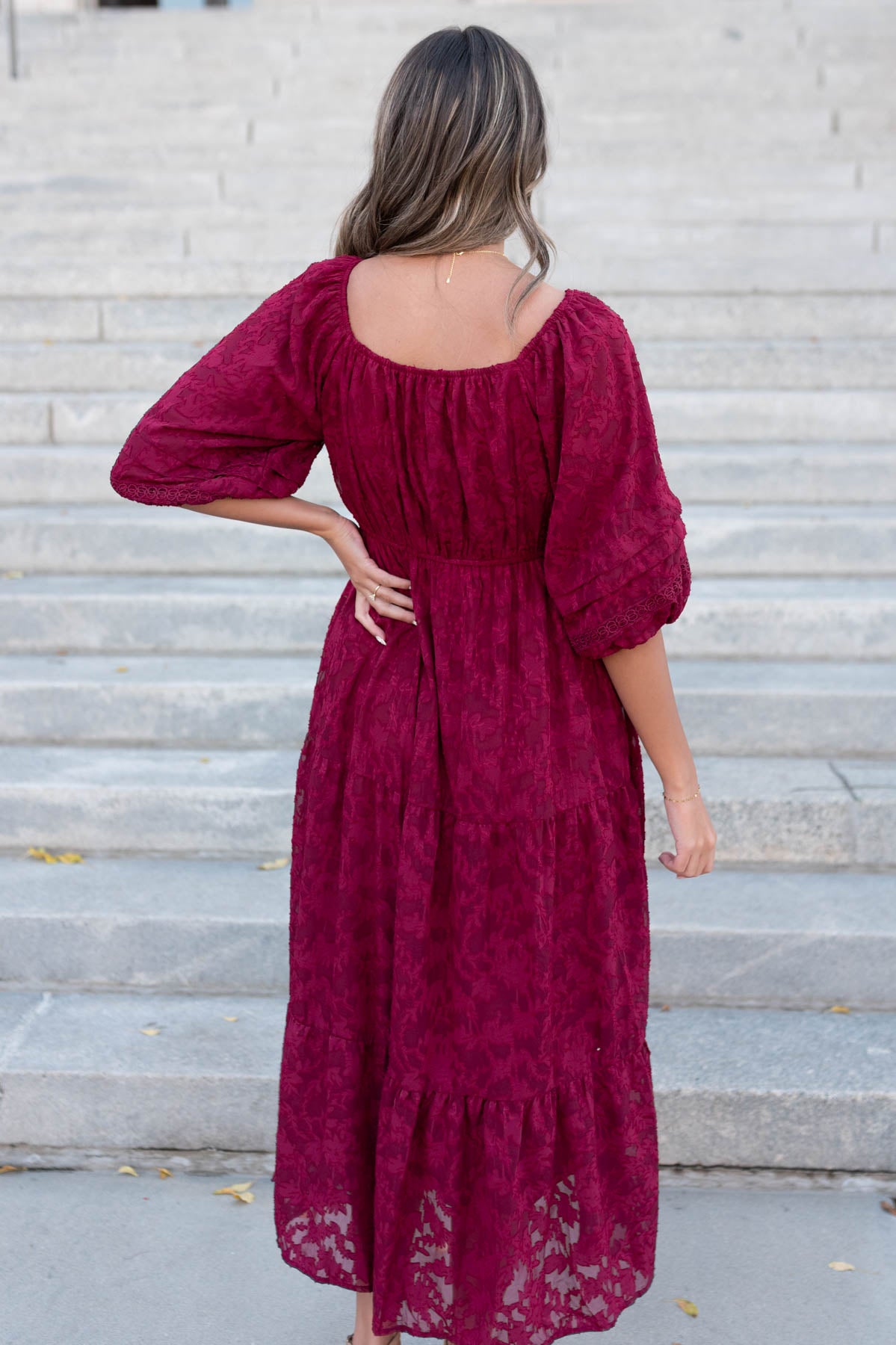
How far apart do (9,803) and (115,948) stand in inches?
24.3

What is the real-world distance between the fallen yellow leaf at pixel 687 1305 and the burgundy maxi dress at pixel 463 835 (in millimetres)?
582

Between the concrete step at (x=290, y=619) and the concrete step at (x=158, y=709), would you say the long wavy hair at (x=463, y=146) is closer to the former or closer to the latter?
the concrete step at (x=158, y=709)

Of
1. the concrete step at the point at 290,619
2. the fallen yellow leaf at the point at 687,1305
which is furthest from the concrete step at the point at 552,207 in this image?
the fallen yellow leaf at the point at 687,1305

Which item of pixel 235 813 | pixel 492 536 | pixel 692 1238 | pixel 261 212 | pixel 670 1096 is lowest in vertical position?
pixel 692 1238

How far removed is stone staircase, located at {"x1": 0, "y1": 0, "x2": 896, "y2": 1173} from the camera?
2854 mm

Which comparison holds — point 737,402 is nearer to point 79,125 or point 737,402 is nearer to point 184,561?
point 184,561

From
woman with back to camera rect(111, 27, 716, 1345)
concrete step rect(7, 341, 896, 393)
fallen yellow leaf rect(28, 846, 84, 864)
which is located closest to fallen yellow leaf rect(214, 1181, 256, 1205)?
woman with back to camera rect(111, 27, 716, 1345)

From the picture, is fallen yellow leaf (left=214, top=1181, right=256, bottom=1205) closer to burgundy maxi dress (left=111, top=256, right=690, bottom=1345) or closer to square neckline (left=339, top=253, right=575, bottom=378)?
burgundy maxi dress (left=111, top=256, right=690, bottom=1345)

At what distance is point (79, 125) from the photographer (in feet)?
25.4

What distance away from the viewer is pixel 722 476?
463 cm

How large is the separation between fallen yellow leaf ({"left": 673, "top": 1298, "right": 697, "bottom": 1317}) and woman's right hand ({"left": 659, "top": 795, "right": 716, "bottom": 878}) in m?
1.07

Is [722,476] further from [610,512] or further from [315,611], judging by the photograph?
[610,512]

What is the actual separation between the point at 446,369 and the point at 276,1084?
1.84 m

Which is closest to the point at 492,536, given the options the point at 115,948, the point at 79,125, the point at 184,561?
the point at 115,948
